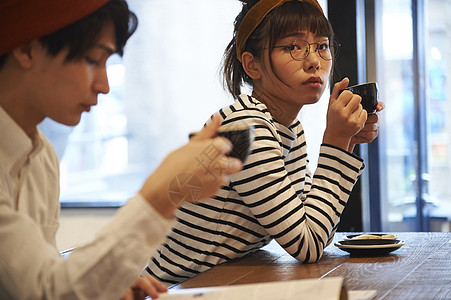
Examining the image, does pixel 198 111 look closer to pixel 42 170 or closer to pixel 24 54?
pixel 42 170

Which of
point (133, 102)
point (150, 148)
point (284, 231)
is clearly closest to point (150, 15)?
point (133, 102)

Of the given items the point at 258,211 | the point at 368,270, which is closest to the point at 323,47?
the point at 258,211

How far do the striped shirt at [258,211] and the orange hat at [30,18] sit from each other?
62cm

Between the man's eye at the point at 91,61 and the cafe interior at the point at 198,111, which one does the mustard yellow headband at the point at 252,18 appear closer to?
the man's eye at the point at 91,61

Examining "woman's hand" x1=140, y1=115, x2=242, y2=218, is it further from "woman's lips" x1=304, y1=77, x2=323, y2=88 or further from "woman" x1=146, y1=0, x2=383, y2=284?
"woman's lips" x1=304, y1=77, x2=323, y2=88

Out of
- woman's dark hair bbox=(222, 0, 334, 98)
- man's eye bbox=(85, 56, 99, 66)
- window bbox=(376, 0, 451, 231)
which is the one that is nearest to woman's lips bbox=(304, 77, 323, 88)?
woman's dark hair bbox=(222, 0, 334, 98)

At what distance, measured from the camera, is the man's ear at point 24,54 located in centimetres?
86

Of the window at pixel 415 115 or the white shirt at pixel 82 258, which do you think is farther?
the window at pixel 415 115

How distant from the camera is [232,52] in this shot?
1.73 m

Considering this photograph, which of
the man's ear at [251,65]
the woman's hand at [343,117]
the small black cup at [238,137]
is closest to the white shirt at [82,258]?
the small black cup at [238,137]

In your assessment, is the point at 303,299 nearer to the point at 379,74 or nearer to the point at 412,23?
the point at 379,74

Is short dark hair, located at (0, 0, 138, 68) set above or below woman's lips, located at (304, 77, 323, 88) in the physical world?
above

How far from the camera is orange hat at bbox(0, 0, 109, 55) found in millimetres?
838

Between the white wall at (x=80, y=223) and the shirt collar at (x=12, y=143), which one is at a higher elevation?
the shirt collar at (x=12, y=143)
